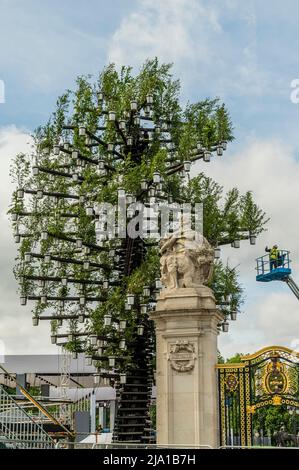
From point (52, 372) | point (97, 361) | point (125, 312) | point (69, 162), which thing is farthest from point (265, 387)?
point (52, 372)

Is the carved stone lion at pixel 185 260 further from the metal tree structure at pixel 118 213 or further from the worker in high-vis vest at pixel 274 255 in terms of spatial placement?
the worker in high-vis vest at pixel 274 255

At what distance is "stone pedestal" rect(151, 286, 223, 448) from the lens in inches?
674

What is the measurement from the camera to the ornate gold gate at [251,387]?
56.8ft

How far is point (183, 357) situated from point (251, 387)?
65.5 inches

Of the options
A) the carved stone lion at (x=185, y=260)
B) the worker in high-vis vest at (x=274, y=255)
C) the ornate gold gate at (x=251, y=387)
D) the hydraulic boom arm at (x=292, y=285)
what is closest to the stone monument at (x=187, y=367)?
the carved stone lion at (x=185, y=260)

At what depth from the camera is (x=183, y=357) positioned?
56.9 ft

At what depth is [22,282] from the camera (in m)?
26.4

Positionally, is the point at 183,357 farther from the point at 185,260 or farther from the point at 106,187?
the point at 106,187

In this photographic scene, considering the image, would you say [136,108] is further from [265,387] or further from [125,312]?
[265,387]

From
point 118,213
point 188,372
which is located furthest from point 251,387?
point 118,213

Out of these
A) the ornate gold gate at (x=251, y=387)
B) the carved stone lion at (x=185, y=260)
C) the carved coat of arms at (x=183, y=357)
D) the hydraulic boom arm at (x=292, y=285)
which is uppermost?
the hydraulic boom arm at (x=292, y=285)

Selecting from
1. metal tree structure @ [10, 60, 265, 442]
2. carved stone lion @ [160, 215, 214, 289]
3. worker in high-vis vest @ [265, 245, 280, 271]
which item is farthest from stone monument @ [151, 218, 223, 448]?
worker in high-vis vest @ [265, 245, 280, 271]

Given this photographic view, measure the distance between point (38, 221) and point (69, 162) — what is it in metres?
2.58

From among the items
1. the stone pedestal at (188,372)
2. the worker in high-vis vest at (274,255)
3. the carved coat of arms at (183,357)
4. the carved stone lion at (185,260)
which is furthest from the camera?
the worker in high-vis vest at (274,255)
